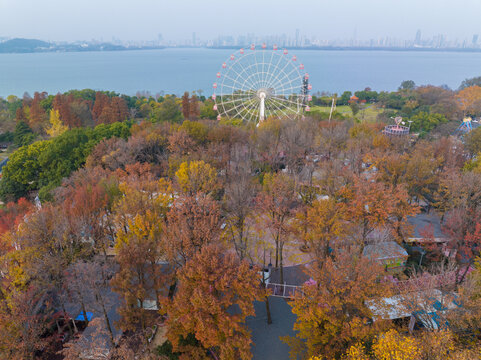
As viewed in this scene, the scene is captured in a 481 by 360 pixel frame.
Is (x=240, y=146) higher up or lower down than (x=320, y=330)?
higher up

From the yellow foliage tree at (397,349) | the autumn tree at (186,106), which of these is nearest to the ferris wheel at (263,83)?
the autumn tree at (186,106)

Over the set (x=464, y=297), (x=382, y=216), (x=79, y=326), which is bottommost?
(x=79, y=326)

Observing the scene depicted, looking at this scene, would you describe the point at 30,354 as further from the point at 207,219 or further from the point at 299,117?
the point at 299,117

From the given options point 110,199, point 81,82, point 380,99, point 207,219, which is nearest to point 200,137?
point 110,199

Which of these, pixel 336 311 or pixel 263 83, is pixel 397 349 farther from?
pixel 263 83

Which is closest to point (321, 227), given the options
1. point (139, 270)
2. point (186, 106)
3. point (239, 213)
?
point (239, 213)

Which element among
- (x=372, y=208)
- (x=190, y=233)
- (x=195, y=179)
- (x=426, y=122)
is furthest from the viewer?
(x=426, y=122)

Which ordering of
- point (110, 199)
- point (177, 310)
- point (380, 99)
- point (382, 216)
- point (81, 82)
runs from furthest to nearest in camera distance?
point (81, 82), point (380, 99), point (110, 199), point (382, 216), point (177, 310)

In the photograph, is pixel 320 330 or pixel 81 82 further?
pixel 81 82
